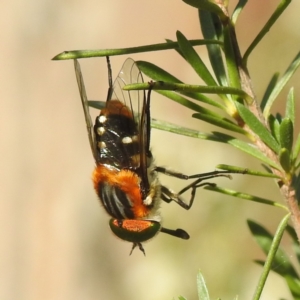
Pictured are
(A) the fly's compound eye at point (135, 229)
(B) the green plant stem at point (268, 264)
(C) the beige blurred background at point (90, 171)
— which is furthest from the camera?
(C) the beige blurred background at point (90, 171)

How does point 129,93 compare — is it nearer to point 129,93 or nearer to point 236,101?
point 129,93

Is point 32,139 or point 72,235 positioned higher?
point 32,139

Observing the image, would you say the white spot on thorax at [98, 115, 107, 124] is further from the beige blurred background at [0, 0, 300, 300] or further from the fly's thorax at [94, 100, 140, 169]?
the beige blurred background at [0, 0, 300, 300]

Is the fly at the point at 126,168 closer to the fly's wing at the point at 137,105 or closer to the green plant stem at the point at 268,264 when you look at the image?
the fly's wing at the point at 137,105

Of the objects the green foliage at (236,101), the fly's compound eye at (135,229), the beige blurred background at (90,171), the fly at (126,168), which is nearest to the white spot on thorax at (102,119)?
the fly at (126,168)

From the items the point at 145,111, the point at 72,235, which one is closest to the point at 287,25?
the point at 72,235

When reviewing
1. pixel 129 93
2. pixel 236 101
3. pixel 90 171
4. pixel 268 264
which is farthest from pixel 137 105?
pixel 90 171

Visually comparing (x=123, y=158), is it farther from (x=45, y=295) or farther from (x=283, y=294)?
(x=45, y=295)
